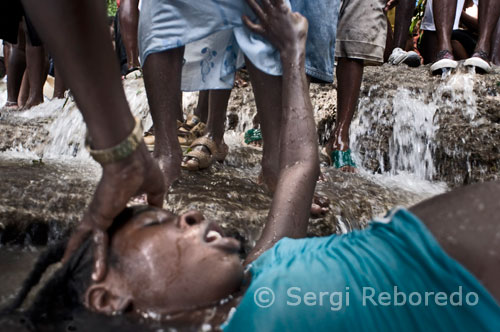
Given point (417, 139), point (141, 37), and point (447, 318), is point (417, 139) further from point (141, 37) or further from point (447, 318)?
point (447, 318)

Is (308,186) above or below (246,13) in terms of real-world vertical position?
below

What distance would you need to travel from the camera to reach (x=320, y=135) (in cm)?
452

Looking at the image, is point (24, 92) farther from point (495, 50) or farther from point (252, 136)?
point (495, 50)

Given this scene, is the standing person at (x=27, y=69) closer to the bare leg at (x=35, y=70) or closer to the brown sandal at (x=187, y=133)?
the bare leg at (x=35, y=70)

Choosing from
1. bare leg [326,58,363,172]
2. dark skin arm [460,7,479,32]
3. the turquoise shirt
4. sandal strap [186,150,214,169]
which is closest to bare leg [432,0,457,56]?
dark skin arm [460,7,479,32]

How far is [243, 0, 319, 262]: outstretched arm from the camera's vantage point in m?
1.69

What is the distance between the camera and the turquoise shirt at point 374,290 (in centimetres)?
101

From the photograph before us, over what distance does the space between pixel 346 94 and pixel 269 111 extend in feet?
4.56

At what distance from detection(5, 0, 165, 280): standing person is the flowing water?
1.83 feet

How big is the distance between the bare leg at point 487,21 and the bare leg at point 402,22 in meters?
1.17

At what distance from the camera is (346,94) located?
3541 millimetres

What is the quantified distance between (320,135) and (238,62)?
6.88 feet

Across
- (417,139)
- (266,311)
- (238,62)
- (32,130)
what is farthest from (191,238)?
(32,130)

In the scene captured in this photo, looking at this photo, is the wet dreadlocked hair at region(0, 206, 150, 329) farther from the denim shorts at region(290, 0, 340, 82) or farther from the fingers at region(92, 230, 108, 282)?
the denim shorts at region(290, 0, 340, 82)
